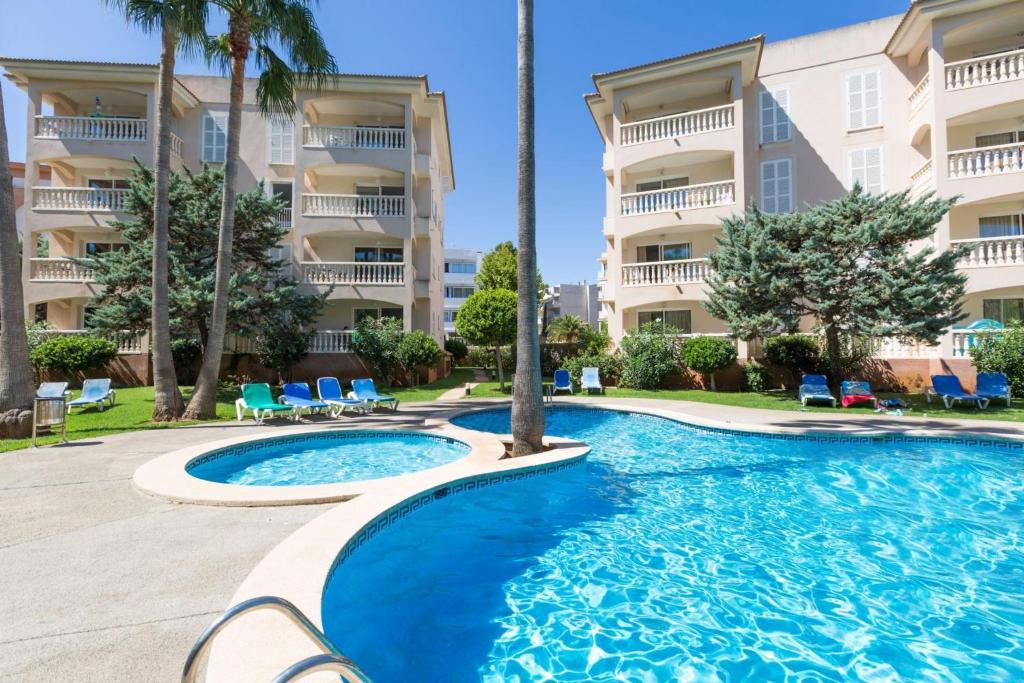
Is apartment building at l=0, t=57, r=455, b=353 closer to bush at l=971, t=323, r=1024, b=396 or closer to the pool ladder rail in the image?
the pool ladder rail

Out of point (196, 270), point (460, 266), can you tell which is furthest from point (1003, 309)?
point (460, 266)

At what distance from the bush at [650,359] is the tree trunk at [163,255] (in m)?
15.8

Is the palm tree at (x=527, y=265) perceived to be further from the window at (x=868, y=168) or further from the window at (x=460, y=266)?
the window at (x=460, y=266)

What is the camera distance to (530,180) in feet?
28.9

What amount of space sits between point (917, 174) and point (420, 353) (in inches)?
852

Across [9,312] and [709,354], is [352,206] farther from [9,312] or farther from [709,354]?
[709,354]

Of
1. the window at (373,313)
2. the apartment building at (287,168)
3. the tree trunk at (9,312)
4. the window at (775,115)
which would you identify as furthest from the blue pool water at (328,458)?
the window at (775,115)

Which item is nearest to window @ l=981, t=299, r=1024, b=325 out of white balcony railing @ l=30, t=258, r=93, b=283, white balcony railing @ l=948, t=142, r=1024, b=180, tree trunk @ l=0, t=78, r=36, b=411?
white balcony railing @ l=948, t=142, r=1024, b=180

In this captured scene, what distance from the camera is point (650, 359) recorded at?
19.4 metres

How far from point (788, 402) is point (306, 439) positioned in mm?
14944

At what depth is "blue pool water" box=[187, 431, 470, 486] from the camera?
7796 millimetres

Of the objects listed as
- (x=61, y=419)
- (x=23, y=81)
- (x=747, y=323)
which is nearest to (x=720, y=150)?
(x=747, y=323)

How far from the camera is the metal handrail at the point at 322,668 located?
1402 millimetres

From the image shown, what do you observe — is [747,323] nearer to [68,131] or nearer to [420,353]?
[420,353]
